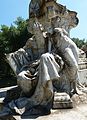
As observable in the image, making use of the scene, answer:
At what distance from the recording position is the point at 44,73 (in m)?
5.49

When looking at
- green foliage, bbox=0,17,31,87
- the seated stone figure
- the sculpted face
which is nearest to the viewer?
the seated stone figure

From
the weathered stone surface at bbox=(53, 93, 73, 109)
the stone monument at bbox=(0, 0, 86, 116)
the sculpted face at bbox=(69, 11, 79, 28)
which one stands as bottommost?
the weathered stone surface at bbox=(53, 93, 73, 109)

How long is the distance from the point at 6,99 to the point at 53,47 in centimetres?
162

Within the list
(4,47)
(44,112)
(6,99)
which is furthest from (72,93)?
(4,47)

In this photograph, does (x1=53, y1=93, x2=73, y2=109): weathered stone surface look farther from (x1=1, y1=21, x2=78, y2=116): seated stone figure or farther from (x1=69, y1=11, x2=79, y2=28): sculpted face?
(x1=69, y1=11, x2=79, y2=28): sculpted face

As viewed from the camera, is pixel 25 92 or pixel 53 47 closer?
pixel 25 92

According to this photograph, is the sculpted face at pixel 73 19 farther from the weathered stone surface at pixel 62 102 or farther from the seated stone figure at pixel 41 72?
the weathered stone surface at pixel 62 102

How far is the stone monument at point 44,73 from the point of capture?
5582mm

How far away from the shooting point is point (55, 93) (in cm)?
593

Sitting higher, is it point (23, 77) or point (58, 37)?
point (58, 37)

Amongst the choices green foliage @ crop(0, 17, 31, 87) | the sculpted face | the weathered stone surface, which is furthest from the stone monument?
green foliage @ crop(0, 17, 31, 87)

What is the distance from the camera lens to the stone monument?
5582 mm

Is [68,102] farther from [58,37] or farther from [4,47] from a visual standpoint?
[4,47]

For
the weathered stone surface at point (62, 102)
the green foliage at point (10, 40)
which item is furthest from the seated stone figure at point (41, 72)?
the green foliage at point (10, 40)
